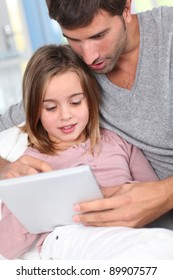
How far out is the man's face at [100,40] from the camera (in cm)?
134

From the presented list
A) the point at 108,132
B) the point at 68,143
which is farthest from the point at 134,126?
the point at 68,143

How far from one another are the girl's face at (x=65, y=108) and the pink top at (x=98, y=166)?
0.06 m

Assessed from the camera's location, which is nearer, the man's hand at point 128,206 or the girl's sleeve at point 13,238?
the man's hand at point 128,206

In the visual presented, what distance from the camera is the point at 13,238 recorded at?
1422 mm

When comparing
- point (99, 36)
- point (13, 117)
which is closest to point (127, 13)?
point (99, 36)

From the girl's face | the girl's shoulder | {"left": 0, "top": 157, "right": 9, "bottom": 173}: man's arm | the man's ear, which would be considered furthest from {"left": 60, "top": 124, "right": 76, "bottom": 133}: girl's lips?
the man's ear

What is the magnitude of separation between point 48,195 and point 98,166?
0.33 metres

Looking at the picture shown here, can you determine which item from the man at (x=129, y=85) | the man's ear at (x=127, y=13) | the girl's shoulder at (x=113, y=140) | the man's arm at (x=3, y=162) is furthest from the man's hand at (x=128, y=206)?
the man's ear at (x=127, y=13)

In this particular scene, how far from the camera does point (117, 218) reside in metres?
1.20

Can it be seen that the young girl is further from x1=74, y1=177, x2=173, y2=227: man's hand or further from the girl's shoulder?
x1=74, y1=177, x2=173, y2=227: man's hand

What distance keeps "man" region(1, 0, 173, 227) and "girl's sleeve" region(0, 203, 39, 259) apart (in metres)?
0.16

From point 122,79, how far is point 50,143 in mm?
319

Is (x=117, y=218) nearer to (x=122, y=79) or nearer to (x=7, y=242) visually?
(x=7, y=242)

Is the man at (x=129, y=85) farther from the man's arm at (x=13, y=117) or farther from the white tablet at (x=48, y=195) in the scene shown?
the man's arm at (x=13, y=117)
